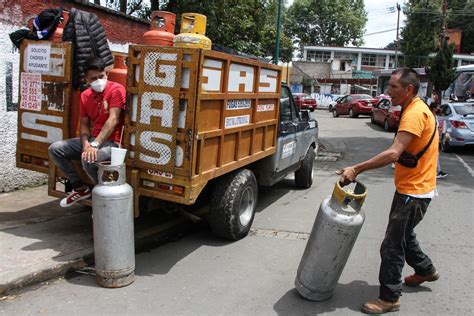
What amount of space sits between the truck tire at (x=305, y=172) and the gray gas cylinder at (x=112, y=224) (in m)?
4.73

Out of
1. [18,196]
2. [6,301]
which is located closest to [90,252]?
[6,301]

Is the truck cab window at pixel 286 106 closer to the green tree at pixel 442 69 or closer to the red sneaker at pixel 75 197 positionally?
the red sneaker at pixel 75 197

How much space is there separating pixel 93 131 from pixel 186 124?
116 centimetres

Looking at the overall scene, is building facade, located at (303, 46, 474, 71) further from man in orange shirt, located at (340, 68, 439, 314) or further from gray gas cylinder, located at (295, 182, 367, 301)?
gray gas cylinder, located at (295, 182, 367, 301)

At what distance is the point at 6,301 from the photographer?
148 inches

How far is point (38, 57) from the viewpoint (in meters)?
5.08

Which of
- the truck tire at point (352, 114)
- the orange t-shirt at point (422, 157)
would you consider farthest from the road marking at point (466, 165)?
the truck tire at point (352, 114)

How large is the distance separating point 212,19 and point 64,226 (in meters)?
8.39

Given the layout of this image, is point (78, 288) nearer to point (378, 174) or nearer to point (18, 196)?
point (18, 196)

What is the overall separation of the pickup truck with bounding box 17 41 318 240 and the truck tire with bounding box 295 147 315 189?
1.72 m

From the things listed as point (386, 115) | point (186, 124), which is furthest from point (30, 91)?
point (386, 115)

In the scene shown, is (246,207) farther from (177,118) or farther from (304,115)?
(304,115)

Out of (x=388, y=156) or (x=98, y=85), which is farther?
(x=98, y=85)

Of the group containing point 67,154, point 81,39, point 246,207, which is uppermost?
point 81,39
